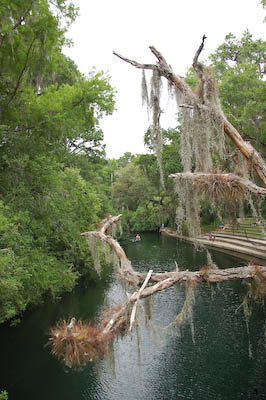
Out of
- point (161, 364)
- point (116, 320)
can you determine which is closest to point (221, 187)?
point (116, 320)

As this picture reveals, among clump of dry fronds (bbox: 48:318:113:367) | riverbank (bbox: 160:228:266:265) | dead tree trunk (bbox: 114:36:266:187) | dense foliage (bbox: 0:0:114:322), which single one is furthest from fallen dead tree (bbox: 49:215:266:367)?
riverbank (bbox: 160:228:266:265)

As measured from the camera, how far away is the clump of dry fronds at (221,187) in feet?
16.4

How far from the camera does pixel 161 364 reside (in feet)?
24.7

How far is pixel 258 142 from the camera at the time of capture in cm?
1497

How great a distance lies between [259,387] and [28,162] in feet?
25.2

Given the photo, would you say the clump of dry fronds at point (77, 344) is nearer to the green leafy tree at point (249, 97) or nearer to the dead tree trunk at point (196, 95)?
the dead tree trunk at point (196, 95)

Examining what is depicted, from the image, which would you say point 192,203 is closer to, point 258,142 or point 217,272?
point 217,272

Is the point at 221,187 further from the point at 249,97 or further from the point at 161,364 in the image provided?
the point at 249,97

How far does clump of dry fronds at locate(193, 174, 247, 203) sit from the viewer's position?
5.01 meters

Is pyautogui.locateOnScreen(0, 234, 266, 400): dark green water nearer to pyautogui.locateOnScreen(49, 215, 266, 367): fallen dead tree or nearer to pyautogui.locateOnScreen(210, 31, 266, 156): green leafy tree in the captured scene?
pyautogui.locateOnScreen(49, 215, 266, 367): fallen dead tree

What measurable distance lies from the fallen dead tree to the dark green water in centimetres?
67

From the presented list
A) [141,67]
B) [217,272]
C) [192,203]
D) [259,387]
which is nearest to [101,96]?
[141,67]

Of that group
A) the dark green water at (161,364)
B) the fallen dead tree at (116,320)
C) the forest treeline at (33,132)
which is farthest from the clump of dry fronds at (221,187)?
the dark green water at (161,364)

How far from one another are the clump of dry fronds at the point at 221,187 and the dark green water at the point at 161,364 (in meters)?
Result: 1.54
